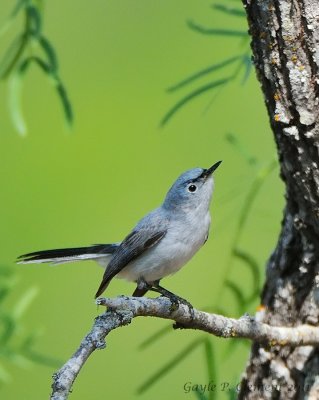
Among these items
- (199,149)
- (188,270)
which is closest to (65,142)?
(199,149)

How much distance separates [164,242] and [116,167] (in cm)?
179

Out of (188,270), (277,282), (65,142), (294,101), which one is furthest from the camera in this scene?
(65,142)

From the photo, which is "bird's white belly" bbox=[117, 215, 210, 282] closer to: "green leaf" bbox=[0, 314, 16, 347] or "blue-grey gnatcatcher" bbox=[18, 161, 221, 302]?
"blue-grey gnatcatcher" bbox=[18, 161, 221, 302]

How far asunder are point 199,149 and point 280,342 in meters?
2.12

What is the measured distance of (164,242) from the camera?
279 centimetres

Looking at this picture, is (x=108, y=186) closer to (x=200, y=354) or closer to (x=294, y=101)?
(x=200, y=354)

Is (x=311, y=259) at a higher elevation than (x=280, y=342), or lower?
higher

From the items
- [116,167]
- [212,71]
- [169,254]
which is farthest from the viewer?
[116,167]

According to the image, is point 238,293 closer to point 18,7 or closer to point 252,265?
point 252,265

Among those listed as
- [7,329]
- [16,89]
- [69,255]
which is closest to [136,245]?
[69,255]

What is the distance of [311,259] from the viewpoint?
243 centimetres

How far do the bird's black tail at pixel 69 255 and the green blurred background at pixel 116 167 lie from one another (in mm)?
670

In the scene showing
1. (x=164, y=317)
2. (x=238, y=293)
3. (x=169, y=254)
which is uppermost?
(x=169, y=254)

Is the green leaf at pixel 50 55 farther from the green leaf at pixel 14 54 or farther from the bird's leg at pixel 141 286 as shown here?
the bird's leg at pixel 141 286
